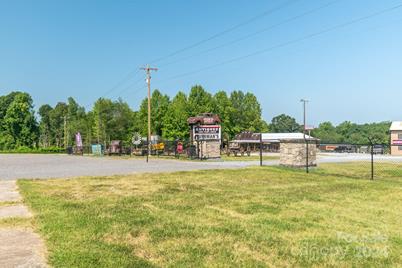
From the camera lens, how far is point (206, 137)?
2942 centimetres

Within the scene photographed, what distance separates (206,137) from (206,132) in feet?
1.51

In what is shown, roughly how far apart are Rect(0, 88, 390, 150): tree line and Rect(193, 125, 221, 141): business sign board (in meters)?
22.4

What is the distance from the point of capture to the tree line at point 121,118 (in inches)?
2452

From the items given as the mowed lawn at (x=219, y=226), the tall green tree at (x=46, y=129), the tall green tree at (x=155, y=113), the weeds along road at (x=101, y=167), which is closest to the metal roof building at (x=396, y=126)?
the tall green tree at (x=155, y=113)

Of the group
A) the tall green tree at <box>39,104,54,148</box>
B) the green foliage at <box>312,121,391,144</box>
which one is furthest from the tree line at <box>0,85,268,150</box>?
the green foliage at <box>312,121,391,144</box>

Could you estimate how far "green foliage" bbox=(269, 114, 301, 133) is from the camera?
16100cm

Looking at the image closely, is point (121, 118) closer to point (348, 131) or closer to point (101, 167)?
point (101, 167)

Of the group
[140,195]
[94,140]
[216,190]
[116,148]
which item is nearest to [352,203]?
[216,190]

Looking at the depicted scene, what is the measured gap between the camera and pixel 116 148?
41.3 meters

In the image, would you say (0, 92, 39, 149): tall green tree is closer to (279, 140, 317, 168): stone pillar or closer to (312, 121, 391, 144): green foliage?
(279, 140, 317, 168): stone pillar

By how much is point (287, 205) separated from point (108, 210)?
3770 millimetres

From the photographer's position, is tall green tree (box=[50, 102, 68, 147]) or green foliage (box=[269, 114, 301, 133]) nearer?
tall green tree (box=[50, 102, 68, 147])

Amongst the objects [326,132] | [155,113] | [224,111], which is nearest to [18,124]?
[155,113]

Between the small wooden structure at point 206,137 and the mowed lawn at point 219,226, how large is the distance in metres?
16.6
